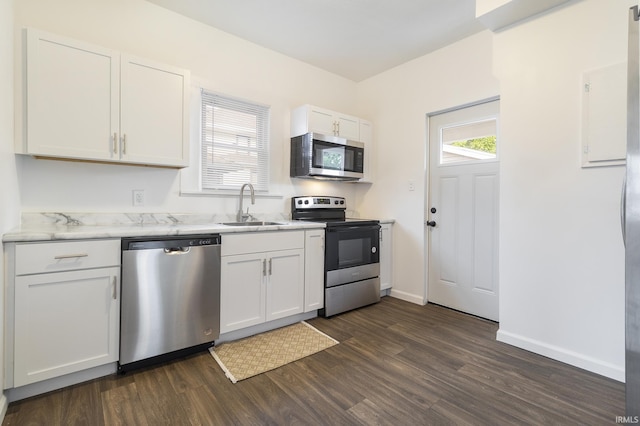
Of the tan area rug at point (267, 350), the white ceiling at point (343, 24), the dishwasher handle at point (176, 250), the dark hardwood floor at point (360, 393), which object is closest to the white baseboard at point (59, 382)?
the dark hardwood floor at point (360, 393)

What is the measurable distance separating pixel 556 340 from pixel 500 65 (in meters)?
2.12

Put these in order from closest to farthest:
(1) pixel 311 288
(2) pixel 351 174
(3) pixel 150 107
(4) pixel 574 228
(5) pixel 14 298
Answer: (5) pixel 14 298 < (4) pixel 574 228 < (3) pixel 150 107 < (1) pixel 311 288 < (2) pixel 351 174

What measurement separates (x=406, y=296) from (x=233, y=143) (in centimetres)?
254

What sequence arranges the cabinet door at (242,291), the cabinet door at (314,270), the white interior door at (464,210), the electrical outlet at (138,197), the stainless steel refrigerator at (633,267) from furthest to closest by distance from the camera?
1. the white interior door at (464,210)
2. the cabinet door at (314,270)
3. the electrical outlet at (138,197)
4. the cabinet door at (242,291)
5. the stainless steel refrigerator at (633,267)

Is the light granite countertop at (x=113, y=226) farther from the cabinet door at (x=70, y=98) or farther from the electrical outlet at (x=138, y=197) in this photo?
the cabinet door at (x=70, y=98)

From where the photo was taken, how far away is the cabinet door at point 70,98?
6.11ft

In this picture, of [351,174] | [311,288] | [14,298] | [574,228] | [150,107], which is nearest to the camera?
[14,298]

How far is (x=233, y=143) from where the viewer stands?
9.99 ft

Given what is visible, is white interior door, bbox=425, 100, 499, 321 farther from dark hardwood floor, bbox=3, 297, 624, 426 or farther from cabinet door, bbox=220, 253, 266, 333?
cabinet door, bbox=220, 253, 266, 333

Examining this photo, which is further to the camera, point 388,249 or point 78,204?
point 388,249

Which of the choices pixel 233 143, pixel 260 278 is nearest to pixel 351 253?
pixel 260 278

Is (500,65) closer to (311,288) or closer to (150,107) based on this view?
(311,288)

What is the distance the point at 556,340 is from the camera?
2174mm

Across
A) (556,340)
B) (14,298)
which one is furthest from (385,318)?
(14,298)
